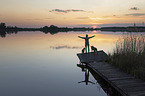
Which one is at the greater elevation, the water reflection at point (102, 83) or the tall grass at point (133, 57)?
the tall grass at point (133, 57)

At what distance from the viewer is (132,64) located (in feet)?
26.2

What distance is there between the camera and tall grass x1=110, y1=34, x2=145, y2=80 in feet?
23.7

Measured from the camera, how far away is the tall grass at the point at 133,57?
23.7ft

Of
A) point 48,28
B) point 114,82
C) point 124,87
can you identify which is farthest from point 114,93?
point 48,28

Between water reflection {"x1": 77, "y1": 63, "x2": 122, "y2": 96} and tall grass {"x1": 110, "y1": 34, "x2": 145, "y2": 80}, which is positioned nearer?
water reflection {"x1": 77, "y1": 63, "x2": 122, "y2": 96}

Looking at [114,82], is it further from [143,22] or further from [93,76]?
[143,22]

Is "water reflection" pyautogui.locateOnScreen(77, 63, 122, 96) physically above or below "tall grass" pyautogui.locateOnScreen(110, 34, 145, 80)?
below

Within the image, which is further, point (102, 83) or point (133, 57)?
point (133, 57)

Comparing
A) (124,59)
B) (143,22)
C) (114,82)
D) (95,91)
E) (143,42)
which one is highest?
(143,22)

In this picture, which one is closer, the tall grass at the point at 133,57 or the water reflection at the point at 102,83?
the water reflection at the point at 102,83

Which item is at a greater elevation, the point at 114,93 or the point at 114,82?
the point at 114,82

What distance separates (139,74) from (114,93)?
1.47 metres

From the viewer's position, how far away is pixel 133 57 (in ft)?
27.6

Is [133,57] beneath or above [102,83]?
above
